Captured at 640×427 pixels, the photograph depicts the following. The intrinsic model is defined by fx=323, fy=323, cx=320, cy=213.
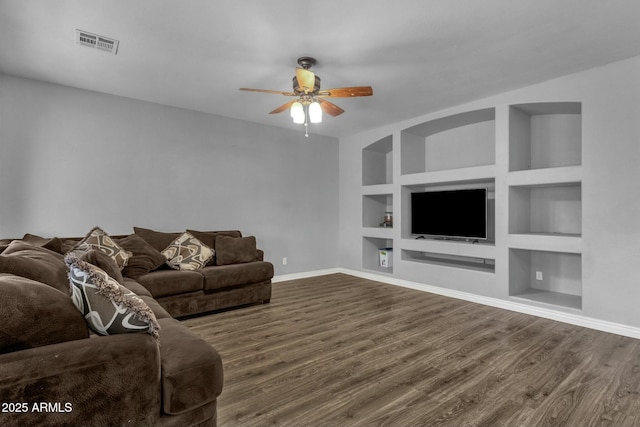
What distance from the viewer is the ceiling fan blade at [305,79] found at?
9.33 ft

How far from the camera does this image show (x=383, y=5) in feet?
7.69

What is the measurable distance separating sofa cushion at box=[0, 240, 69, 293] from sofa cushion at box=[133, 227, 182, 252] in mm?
1785

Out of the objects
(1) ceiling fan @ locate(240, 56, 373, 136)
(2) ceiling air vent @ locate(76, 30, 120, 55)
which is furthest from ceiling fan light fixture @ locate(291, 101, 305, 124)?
(2) ceiling air vent @ locate(76, 30, 120, 55)

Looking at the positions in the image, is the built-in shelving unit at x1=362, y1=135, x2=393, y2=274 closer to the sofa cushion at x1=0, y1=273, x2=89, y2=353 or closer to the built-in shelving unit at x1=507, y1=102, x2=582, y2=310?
the built-in shelving unit at x1=507, y1=102, x2=582, y2=310

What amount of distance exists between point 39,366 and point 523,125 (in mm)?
5110

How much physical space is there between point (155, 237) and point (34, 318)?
10.1ft

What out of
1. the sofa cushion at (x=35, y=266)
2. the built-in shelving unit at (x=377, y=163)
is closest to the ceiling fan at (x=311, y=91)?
the sofa cushion at (x=35, y=266)

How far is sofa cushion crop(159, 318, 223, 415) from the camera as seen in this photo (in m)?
1.37

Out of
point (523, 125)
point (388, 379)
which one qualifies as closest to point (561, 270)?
point (523, 125)

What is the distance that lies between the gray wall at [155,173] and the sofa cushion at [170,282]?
1.17 metres

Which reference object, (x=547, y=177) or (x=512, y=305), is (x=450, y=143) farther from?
(x=512, y=305)

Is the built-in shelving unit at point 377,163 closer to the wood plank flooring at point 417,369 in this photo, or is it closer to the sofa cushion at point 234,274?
the sofa cushion at point 234,274

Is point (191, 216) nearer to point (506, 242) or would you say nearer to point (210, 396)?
point (210, 396)

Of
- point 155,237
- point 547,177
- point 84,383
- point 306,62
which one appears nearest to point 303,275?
point 155,237
